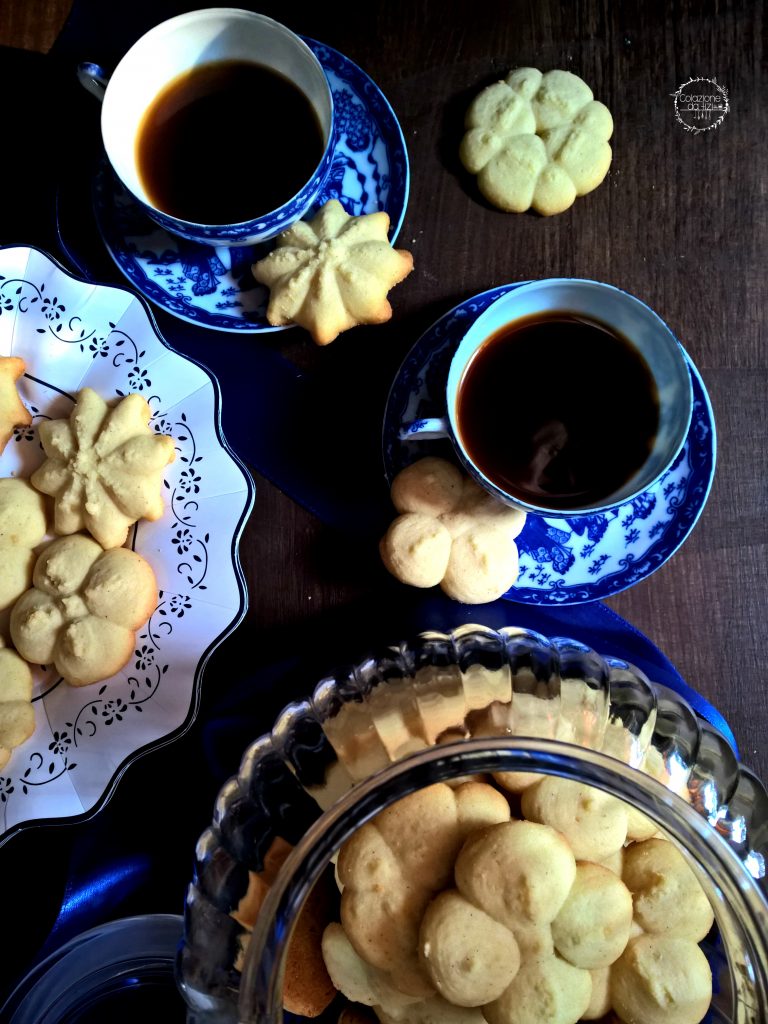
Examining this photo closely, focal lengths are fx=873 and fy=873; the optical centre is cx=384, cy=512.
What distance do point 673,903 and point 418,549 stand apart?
356 mm

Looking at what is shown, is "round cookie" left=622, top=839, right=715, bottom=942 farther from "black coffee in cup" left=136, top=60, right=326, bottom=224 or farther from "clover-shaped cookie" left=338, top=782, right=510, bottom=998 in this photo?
"black coffee in cup" left=136, top=60, right=326, bottom=224

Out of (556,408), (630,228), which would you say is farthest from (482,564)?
(630,228)

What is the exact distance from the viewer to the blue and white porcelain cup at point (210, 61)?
2.66 ft

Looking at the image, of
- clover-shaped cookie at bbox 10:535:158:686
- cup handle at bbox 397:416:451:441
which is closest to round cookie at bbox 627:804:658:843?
cup handle at bbox 397:416:451:441

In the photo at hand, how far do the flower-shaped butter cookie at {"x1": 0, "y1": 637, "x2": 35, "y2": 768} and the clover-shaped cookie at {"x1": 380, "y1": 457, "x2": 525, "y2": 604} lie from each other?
0.37 m

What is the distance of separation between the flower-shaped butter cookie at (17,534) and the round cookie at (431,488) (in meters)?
0.36

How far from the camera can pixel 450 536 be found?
2.71 feet

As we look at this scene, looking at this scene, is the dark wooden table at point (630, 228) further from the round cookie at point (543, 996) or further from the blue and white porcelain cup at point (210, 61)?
the round cookie at point (543, 996)

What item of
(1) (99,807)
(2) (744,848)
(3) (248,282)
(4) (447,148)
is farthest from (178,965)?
(4) (447,148)

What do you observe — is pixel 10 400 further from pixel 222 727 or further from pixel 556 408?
pixel 556 408

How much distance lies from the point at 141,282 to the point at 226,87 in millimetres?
212

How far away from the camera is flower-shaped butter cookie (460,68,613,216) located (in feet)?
2.88

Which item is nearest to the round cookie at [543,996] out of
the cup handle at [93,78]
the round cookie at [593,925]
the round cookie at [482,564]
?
the round cookie at [593,925]

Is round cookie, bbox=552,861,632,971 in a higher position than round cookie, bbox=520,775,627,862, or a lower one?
lower
